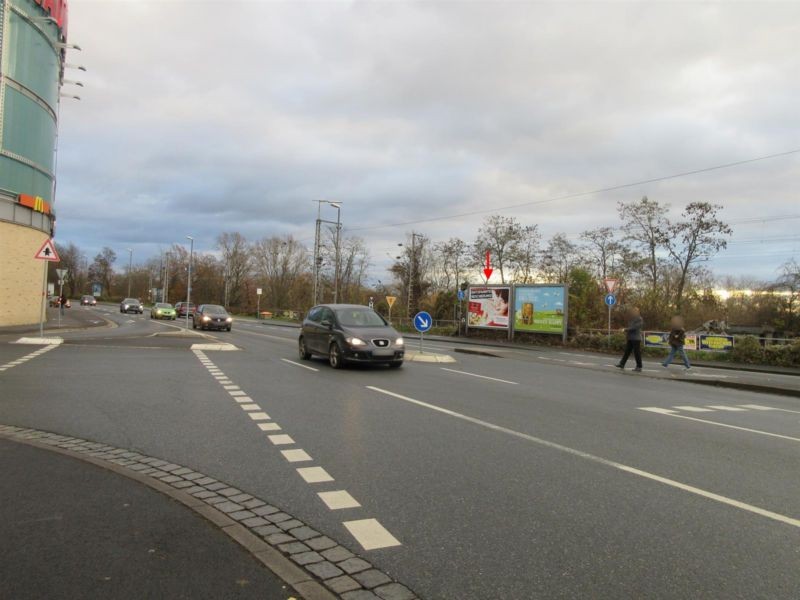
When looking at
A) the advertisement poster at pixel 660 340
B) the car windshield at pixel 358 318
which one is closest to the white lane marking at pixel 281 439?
the car windshield at pixel 358 318

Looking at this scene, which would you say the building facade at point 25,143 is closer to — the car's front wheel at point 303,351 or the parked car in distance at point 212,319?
the parked car in distance at point 212,319

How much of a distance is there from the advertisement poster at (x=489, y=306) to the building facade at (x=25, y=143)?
2280cm

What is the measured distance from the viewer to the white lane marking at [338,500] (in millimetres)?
4406

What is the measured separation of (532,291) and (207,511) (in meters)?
→ 28.7

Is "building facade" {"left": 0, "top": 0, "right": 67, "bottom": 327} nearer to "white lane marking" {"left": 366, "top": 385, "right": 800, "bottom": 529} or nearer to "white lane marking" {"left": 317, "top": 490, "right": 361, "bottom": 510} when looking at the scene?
"white lane marking" {"left": 366, "top": 385, "right": 800, "bottom": 529}

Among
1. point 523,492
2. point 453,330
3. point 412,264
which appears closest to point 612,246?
point 453,330

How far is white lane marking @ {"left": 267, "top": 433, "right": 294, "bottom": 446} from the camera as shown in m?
6.33

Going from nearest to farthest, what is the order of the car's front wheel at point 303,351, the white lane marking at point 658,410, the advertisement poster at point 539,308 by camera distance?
the white lane marking at point 658,410, the car's front wheel at point 303,351, the advertisement poster at point 539,308

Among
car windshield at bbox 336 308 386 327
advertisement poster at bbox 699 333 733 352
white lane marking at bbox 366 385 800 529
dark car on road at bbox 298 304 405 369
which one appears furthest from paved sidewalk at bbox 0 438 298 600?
advertisement poster at bbox 699 333 733 352

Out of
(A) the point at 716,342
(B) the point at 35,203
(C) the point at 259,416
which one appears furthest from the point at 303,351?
(B) the point at 35,203

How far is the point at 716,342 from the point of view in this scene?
24.5 meters

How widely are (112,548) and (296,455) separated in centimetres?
242

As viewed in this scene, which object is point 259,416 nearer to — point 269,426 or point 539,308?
point 269,426

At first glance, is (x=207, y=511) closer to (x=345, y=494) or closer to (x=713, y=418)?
(x=345, y=494)
